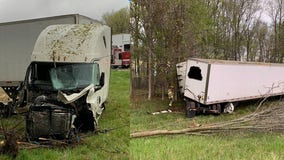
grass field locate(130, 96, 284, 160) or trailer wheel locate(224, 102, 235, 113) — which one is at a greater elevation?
grass field locate(130, 96, 284, 160)

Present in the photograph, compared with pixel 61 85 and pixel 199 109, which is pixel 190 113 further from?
pixel 61 85

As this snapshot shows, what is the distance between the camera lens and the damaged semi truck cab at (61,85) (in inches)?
132

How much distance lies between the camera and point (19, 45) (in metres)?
3.77

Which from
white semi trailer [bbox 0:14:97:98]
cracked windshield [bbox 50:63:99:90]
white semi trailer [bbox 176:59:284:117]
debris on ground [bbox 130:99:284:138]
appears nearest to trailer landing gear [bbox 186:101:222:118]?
white semi trailer [bbox 176:59:284:117]

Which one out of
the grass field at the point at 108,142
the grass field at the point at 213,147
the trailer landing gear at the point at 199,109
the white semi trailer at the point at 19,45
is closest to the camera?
the grass field at the point at 108,142

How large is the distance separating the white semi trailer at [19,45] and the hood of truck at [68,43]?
10cm

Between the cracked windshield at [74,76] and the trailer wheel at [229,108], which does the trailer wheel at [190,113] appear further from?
the cracked windshield at [74,76]

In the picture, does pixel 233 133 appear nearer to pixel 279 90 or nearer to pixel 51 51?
pixel 51 51

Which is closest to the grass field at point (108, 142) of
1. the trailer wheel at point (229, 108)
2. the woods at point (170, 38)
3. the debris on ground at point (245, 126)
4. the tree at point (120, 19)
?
the tree at point (120, 19)

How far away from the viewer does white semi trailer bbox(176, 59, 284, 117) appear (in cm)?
1034

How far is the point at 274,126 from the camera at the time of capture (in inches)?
264

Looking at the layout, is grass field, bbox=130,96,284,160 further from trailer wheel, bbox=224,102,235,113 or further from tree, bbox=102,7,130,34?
trailer wheel, bbox=224,102,235,113

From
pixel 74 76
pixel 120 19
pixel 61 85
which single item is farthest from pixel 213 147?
pixel 120 19

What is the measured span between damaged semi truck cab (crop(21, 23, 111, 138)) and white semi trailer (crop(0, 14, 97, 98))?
4.2 inches
